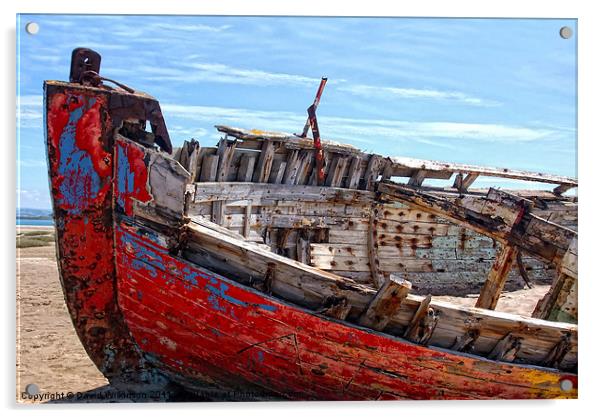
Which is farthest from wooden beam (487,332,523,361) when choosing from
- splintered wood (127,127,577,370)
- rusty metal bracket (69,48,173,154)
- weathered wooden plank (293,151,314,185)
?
weathered wooden plank (293,151,314,185)

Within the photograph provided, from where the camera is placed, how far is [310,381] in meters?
5.22

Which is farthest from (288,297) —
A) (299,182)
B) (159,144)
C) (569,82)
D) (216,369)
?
(299,182)

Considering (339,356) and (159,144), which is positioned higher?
(159,144)

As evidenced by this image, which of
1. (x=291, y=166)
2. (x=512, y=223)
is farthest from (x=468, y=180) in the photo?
(x=512, y=223)

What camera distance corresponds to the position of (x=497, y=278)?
6.41 meters

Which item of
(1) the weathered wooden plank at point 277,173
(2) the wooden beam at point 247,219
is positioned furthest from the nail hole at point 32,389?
(1) the weathered wooden plank at point 277,173

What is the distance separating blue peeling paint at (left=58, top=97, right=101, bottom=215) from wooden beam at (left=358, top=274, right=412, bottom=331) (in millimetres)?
2081

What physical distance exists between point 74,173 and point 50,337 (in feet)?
10.2

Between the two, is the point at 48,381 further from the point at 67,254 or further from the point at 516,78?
the point at 516,78

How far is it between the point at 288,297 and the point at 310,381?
680 millimetres

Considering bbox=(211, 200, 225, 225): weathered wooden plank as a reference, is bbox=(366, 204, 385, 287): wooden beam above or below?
below

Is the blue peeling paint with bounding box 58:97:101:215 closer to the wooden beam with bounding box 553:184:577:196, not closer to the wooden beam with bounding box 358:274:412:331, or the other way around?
the wooden beam with bounding box 358:274:412:331

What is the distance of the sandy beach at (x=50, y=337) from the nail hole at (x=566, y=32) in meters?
3.94

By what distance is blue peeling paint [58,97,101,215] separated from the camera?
496 centimetres
